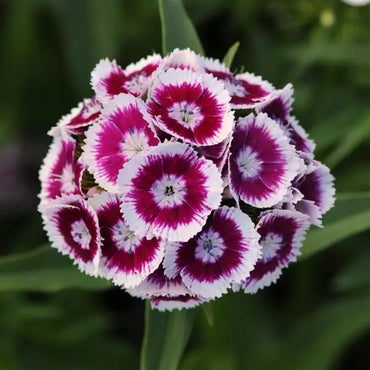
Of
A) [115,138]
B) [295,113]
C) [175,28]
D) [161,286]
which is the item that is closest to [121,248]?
[161,286]

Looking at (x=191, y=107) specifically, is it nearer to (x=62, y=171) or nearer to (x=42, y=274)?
(x=62, y=171)

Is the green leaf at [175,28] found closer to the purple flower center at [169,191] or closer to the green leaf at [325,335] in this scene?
the purple flower center at [169,191]

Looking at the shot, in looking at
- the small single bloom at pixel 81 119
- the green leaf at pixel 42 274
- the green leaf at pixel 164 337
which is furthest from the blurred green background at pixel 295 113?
the small single bloom at pixel 81 119

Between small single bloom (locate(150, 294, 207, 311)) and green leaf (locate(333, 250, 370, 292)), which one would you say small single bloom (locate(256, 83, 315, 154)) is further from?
green leaf (locate(333, 250, 370, 292))

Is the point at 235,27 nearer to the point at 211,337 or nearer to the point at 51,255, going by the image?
the point at 211,337

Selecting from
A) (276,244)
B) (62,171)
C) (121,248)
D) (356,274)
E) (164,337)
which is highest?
(356,274)

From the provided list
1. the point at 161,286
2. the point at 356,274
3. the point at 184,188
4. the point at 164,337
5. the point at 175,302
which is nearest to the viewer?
the point at 184,188

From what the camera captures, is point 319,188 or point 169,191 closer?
point 169,191
